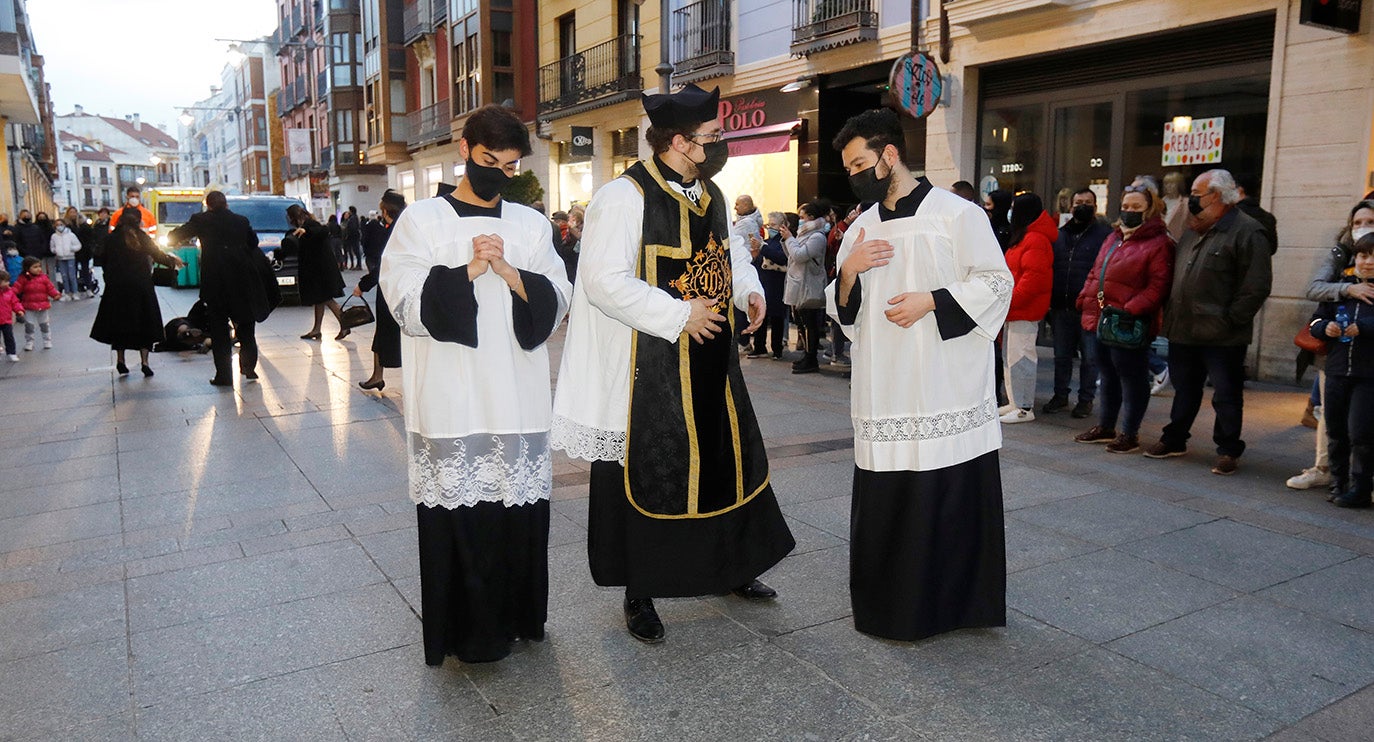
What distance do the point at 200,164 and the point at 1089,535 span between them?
113 meters

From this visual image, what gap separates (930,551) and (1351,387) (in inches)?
129

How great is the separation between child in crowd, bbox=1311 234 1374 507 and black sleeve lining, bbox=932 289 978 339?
10.0 feet

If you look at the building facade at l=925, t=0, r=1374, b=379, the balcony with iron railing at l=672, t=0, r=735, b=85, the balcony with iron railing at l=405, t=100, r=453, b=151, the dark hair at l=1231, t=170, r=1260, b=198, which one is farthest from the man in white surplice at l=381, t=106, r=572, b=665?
the balcony with iron railing at l=405, t=100, r=453, b=151

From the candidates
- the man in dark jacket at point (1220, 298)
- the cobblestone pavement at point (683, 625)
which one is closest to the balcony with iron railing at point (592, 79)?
the cobblestone pavement at point (683, 625)

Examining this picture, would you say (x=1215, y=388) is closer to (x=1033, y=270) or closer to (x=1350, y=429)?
(x=1350, y=429)

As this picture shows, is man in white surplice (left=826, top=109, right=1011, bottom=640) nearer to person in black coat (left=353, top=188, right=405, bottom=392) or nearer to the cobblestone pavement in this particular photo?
the cobblestone pavement

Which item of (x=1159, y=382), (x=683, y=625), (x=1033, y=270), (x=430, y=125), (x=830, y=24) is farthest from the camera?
(x=430, y=125)

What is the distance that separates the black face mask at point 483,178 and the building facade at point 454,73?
19.0 meters

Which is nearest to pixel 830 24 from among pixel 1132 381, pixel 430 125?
pixel 1132 381

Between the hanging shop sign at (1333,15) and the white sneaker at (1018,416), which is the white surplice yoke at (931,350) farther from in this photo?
the hanging shop sign at (1333,15)

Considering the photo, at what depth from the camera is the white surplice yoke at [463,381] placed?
10.8ft

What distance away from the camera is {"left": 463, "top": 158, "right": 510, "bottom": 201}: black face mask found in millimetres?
3322

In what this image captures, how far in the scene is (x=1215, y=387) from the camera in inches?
243

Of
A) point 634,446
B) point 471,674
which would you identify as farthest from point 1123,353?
point 471,674
